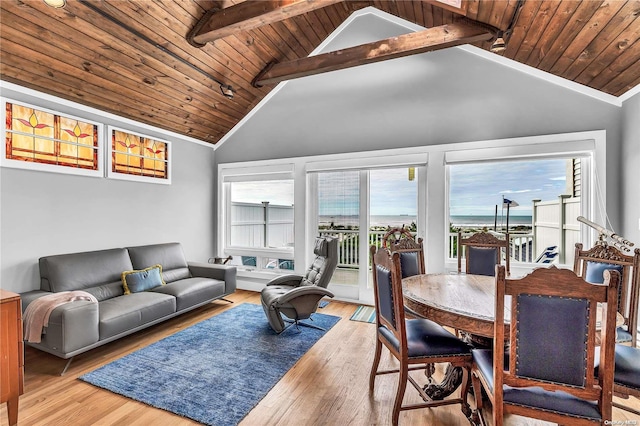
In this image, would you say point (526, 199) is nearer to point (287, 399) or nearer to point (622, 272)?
point (622, 272)

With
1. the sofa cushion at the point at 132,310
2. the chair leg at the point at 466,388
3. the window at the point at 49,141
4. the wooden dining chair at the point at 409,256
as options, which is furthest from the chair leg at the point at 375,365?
the window at the point at 49,141

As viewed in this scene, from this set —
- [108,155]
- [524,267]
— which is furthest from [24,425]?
[524,267]

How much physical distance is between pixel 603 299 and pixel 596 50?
2.67 m

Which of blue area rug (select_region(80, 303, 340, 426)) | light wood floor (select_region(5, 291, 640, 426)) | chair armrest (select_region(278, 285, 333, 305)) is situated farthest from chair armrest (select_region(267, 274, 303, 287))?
light wood floor (select_region(5, 291, 640, 426))

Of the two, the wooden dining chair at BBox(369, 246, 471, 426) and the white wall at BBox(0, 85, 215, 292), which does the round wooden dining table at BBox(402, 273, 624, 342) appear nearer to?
the wooden dining chair at BBox(369, 246, 471, 426)

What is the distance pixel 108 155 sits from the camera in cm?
373

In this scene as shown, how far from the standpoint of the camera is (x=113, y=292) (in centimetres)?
342

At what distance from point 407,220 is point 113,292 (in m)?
3.78

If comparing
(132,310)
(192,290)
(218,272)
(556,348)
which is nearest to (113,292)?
(132,310)

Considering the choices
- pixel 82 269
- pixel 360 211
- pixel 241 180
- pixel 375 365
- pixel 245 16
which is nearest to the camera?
pixel 375 365

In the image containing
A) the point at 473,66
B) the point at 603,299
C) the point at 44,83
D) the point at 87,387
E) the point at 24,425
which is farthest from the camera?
the point at 473,66

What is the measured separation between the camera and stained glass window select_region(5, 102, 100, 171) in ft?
9.46

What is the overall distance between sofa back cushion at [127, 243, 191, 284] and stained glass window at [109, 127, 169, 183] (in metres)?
0.99

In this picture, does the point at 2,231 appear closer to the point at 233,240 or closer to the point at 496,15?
the point at 233,240
